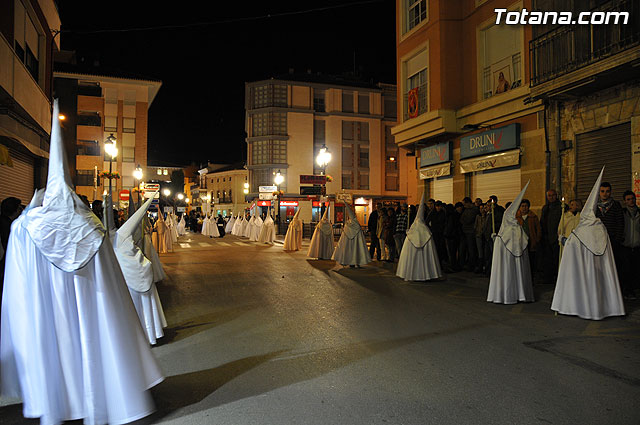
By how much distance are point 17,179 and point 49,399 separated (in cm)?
1362

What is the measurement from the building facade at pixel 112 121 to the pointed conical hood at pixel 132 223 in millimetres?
41509

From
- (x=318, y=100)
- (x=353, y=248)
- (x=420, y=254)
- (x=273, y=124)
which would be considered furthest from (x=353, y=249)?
(x=318, y=100)

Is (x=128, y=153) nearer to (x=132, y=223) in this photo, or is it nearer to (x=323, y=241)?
(x=323, y=241)

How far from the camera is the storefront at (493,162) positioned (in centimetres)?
1386

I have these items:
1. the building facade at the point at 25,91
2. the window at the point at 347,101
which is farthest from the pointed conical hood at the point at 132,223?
the window at the point at 347,101

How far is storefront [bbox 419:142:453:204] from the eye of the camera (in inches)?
668

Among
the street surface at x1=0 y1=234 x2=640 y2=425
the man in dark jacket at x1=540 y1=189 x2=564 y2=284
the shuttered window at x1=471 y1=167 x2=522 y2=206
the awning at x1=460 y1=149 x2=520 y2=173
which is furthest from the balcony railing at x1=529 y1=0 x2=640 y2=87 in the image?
the street surface at x1=0 y1=234 x2=640 y2=425

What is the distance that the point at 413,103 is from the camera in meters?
18.2

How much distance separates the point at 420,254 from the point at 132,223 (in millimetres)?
7471

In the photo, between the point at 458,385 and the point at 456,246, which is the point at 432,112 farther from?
the point at 458,385

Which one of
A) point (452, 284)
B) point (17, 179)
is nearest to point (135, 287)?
point (452, 284)

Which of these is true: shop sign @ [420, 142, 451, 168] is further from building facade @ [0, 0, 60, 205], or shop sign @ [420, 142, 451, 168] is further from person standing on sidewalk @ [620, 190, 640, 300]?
building facade @ [0, 0, 60, 205]

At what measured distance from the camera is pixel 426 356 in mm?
5113

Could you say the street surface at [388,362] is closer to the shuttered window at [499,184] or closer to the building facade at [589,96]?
the building facade at [589,96]
